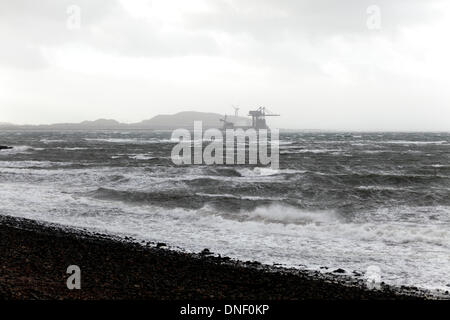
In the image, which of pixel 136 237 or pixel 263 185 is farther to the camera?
pixel 263 185

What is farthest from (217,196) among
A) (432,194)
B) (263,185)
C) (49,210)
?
(432,194)

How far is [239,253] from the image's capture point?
37.3 feet

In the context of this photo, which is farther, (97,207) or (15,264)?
(97,207)

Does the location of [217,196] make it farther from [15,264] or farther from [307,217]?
[15,264]
